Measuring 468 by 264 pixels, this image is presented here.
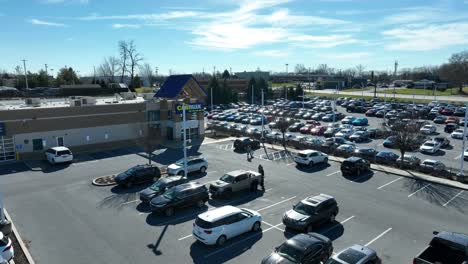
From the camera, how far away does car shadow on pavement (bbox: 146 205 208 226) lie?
1838 cm

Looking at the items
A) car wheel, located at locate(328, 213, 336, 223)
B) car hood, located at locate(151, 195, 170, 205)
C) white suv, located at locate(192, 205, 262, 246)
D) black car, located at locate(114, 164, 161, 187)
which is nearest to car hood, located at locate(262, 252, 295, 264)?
white suv, located at locate(192, 205, 262, 246)

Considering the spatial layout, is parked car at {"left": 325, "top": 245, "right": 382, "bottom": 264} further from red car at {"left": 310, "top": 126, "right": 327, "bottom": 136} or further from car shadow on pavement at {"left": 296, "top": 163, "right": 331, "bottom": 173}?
red car at {"left": 310, "top": 126, "right": 327, "bottom": 136}

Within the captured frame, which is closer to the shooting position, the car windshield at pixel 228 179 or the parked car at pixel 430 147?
the car windshield at pixel 228 179

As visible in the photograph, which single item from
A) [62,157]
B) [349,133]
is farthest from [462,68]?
[62,157]

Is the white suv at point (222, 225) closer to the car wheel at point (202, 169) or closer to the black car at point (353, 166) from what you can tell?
the car wheel at point (202, 169)

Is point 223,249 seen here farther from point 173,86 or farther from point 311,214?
point 173,86

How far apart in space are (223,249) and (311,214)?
15.5ft

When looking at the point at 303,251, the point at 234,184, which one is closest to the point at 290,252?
the point at 303,251

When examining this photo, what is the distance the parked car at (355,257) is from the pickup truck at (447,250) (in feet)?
5.64

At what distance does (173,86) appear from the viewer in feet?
151

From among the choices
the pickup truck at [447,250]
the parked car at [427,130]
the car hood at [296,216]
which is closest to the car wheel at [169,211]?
the car hood at [296,216]

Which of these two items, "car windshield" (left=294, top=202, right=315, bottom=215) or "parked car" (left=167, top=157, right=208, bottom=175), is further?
"parked car" (left=167, top=157, right=208, bottom=175)

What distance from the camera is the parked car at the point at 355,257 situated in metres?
12.3

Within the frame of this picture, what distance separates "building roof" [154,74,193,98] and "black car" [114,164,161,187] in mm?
19863
